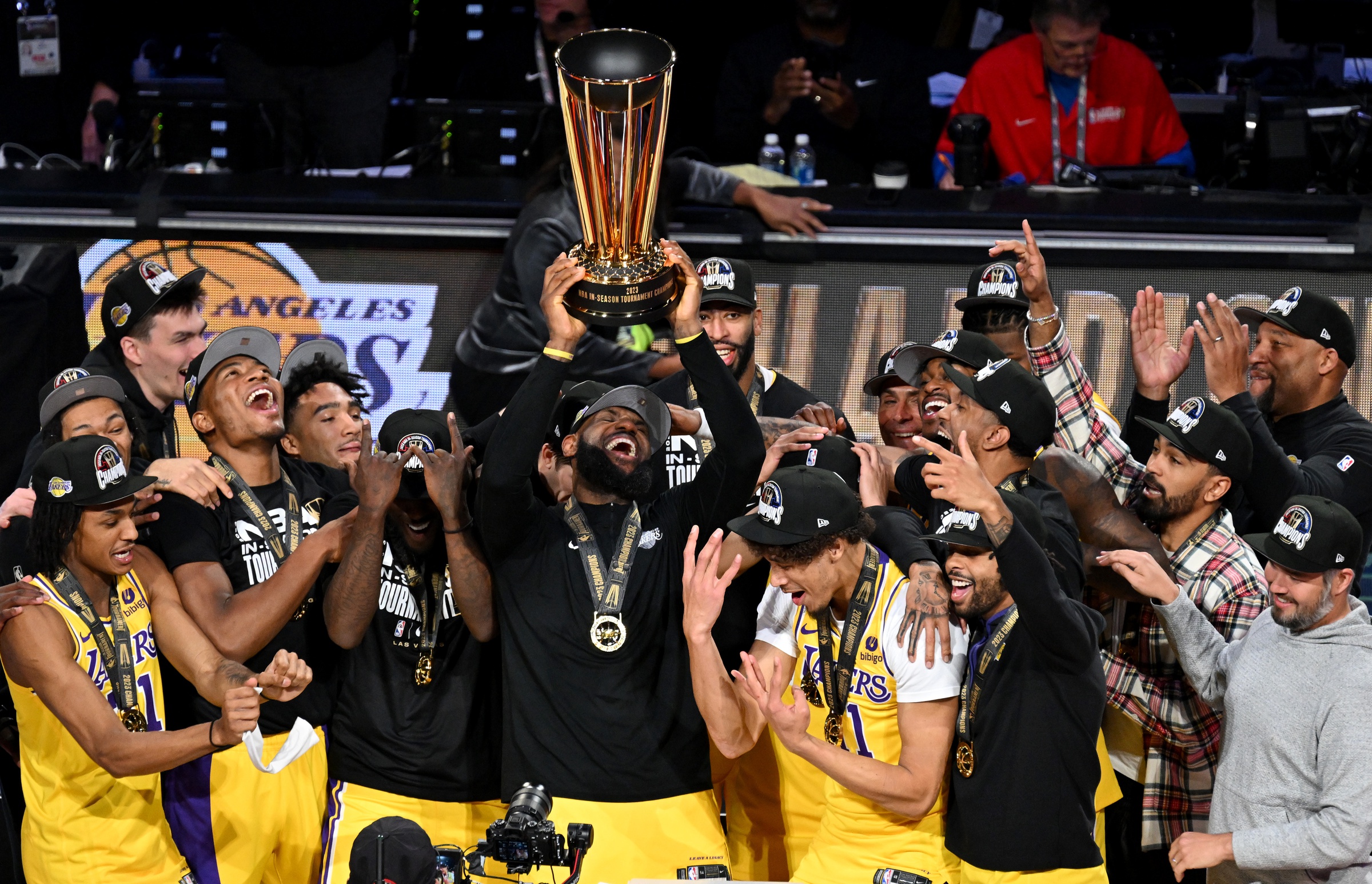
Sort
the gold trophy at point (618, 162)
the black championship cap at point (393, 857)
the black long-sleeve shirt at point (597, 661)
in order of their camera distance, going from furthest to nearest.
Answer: the black long-sleeve shirt at point (597, 661) → the gold trophy at point (618, 162) → the black championship cap at point (393, 857)

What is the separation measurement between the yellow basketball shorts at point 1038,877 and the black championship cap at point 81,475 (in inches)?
107

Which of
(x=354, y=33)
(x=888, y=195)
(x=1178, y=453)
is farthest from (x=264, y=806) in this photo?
(x=354, y=33)

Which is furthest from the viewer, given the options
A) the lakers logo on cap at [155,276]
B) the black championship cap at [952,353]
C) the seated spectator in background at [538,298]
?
the seated spectator in background at [538,298]

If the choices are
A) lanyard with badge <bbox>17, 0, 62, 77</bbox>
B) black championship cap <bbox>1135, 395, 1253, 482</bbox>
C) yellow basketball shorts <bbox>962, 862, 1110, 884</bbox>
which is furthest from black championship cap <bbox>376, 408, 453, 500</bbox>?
lanyard with badge <bbox>17, 0, 62, 77</bbox>

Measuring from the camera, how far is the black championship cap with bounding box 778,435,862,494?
16.9 ft

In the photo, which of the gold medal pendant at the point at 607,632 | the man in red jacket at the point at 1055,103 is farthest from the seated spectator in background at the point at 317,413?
the man in red jacket at the point at 1055,103

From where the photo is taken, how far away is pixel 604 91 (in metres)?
3.93

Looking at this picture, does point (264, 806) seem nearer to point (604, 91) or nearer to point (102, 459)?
point (102, 459)

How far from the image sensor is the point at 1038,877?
14.6 ft

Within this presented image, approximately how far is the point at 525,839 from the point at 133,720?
1.38 meters

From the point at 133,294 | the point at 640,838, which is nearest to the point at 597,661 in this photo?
the point at 640,838

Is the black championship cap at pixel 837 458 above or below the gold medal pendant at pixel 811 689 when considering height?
above

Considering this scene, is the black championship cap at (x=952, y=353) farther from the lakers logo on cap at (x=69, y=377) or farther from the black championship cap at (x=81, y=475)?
the lakers logo on cap at (x=69, y=377)

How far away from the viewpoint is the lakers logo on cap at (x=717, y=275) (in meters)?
6.04
